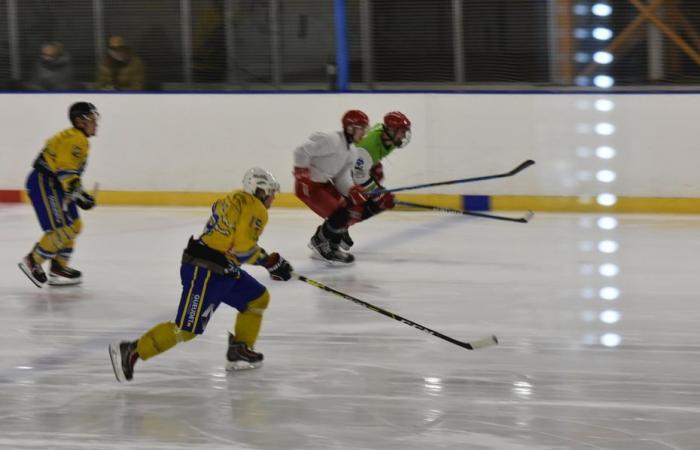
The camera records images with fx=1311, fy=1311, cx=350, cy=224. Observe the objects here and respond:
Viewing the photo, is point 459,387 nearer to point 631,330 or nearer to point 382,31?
point 631,330

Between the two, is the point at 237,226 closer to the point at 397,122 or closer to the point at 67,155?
the point at 67,155

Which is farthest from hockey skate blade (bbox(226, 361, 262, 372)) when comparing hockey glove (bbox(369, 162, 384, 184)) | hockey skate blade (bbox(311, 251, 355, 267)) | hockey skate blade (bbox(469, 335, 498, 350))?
hockey glove (bbox(369, 162, 384, 184))

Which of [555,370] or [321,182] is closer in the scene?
[555,370]

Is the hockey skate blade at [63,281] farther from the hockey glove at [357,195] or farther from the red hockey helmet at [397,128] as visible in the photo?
the red hockey helmet at [397,128]

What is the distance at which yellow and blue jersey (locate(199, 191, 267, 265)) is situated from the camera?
4980mm

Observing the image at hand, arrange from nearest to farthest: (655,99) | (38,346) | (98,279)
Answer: (38,346), (98,279), (655,99)

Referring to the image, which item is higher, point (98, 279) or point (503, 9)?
point (503, 9)

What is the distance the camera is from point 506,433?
14.5 ft

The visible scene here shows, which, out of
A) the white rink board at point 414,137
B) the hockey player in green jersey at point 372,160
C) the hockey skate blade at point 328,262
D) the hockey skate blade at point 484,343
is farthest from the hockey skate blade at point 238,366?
the white rink board at point 414,137

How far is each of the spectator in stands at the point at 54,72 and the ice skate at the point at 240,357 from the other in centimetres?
623

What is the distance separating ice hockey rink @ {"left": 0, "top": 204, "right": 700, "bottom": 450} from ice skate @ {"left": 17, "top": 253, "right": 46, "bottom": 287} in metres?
0.09

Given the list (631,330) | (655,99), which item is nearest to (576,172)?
(655,99)

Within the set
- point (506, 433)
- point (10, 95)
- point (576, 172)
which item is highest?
point (10, 95)

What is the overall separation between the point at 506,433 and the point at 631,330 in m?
1.76
